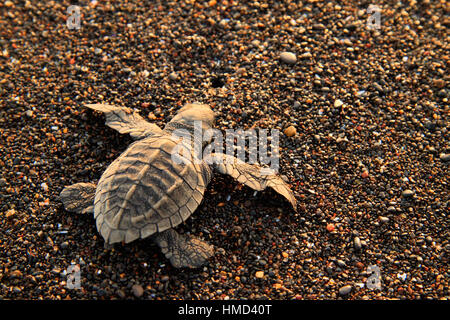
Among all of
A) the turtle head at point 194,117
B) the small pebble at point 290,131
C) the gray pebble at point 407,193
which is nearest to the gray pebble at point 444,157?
the gray pebble at point 407,193

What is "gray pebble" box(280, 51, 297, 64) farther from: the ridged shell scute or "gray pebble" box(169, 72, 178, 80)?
the ridged shell scute

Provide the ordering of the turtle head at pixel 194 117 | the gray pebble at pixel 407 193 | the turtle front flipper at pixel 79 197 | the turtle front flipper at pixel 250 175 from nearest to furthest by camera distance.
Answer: the turtle front flipper at pixel 79 197 < the turtle front flipper at pixel 250 175 < the gray pebble at pixel 407 193 < the turtle head at pixel 194 117

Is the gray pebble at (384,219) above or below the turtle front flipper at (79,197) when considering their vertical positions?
above

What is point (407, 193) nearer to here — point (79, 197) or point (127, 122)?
point (127, 122)

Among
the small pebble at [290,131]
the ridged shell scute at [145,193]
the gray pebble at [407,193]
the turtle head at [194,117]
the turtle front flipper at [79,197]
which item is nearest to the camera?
the ridged shell scute at [145,193]

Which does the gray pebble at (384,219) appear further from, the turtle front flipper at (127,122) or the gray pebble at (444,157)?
the turtle front flipper at (127,122)

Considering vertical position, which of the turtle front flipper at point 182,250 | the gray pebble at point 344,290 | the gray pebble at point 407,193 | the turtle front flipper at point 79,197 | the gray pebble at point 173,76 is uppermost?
the gray pebble at point 173,76

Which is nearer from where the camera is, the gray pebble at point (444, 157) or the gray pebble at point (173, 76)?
the gray pebble at point (444, 157)
